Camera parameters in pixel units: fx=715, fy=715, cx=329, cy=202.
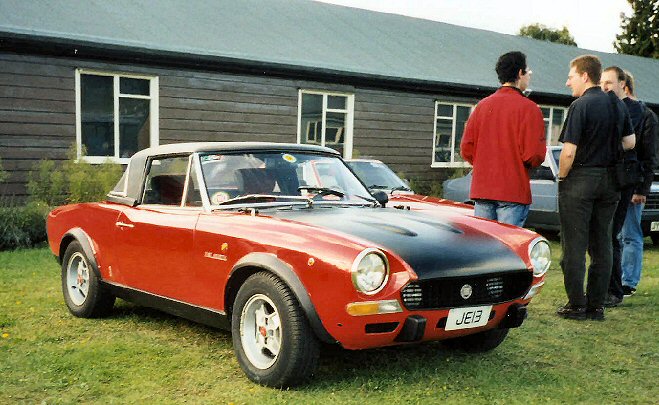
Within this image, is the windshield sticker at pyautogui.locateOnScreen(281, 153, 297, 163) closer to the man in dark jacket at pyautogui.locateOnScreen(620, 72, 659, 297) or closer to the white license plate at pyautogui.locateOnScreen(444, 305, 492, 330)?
the white license plate at pyautogui.locateOnScreen(444, 305, 492, 330)

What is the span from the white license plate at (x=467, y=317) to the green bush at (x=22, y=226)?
288 inches

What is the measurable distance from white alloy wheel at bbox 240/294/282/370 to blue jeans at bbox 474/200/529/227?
2.18m

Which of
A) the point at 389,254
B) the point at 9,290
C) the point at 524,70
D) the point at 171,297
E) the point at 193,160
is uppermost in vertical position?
the point at 524,70

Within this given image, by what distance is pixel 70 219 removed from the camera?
5.92 meters

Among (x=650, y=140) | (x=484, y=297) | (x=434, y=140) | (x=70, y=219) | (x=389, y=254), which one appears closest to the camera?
(x=389, y=254)

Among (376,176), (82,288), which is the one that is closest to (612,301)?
(376,176)

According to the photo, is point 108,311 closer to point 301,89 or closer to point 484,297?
point 484,297

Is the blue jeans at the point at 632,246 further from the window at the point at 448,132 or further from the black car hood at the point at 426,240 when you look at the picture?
the window at the point at 448,132

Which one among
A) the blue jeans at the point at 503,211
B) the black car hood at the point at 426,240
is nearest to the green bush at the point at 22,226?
the black car hood at the point at 426,240

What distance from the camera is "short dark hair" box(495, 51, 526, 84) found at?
5.49m

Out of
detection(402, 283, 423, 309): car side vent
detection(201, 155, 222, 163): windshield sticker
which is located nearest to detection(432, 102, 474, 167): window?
detection(201, 155, 222, 163): windshield sticker

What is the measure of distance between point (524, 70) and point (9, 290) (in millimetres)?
5039

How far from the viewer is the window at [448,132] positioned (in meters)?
17.3

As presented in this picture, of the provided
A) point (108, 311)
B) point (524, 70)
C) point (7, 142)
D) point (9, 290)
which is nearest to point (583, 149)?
point (524, 70)
